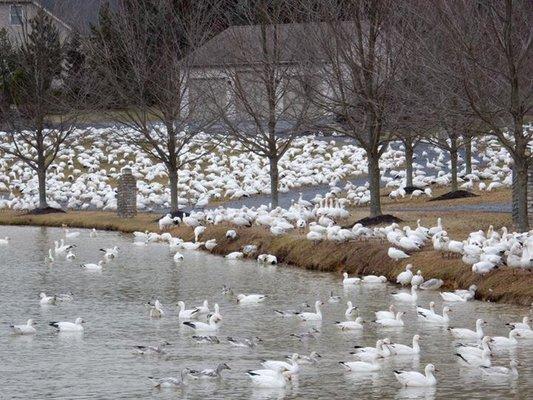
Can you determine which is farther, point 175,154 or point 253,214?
point 175,154

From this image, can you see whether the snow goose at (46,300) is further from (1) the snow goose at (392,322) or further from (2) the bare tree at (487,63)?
(2) the bare tree at (487,63)

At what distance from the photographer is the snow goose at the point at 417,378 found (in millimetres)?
18641

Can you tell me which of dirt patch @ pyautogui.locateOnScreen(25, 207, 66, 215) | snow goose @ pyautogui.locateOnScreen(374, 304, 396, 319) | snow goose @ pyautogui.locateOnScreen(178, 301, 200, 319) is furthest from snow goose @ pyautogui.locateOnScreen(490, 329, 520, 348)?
dirt patch @ pyautogui.locateOnScreen(25, 207, 66, 215)

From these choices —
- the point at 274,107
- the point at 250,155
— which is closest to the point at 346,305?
the point at 274,107

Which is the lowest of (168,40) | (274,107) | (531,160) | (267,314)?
(267,314)

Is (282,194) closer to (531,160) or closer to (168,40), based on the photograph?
(168,40)

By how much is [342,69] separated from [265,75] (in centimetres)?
256

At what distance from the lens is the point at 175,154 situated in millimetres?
47375

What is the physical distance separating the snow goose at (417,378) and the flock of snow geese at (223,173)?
28.5 metres

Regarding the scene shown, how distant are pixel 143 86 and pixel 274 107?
7839mm

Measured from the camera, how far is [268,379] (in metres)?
18.7

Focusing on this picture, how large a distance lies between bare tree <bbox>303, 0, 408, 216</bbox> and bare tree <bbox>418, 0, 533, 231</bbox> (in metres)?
1.87

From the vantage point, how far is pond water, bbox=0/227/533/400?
18.8 metres

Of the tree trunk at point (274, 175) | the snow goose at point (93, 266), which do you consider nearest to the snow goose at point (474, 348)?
the snow goose at point (93, 266)
